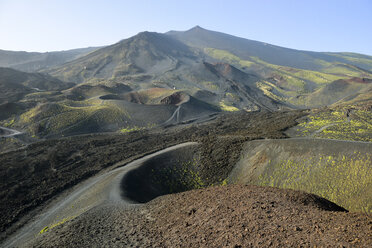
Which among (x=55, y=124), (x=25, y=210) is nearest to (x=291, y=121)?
(x=25, y=210)

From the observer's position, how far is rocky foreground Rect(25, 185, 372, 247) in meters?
11.2

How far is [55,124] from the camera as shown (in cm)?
5819

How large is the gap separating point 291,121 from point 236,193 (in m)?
35.5

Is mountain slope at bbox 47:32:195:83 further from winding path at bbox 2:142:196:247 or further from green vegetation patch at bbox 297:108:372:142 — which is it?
winding path at bbox 2:142:196:247

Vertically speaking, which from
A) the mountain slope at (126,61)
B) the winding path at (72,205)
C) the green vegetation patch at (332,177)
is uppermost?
the mountain slope at (126,61)

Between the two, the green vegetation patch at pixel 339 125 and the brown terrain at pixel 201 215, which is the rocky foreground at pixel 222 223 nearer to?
the brown terrain at pixel 201 215

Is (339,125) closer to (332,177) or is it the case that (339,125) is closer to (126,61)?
(332,177)

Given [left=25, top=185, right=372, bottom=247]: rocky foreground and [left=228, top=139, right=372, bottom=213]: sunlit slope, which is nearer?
[left=25, top=185, right=372, bottom=247]: rocky foreground

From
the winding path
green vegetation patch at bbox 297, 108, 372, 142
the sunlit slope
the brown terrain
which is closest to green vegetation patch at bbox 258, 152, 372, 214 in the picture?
the sunlit slope

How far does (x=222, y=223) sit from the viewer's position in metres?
13.8

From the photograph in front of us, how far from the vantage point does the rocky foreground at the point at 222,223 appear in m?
11.2

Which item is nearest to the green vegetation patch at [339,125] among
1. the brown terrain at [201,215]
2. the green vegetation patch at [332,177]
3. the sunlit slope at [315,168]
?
the sunlit slope at [315,168]

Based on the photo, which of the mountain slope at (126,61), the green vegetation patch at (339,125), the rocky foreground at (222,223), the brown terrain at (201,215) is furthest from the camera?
the mountain slope at (126,61)

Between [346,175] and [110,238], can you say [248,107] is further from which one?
[110,238]
